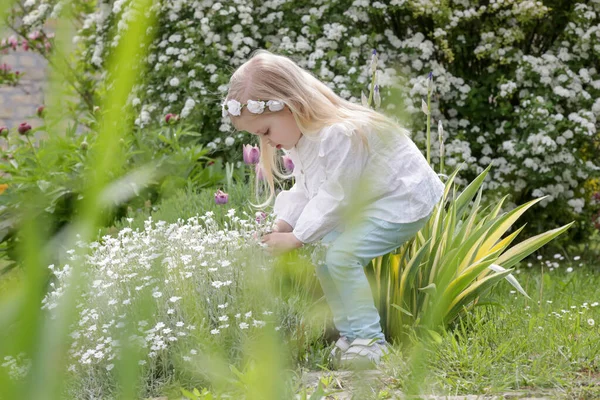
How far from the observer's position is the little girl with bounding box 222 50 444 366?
2473mm

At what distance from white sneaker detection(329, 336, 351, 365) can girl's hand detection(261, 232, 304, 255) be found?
0.37 m

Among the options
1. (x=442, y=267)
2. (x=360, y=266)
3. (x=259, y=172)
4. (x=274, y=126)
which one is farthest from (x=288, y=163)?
(x=442, y=267)

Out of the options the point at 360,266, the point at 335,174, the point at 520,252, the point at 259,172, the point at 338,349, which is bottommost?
the point at 338,349

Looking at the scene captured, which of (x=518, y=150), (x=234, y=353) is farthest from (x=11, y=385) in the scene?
(x=518, y=150)

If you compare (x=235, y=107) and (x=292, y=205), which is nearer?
(x=235, y=107)

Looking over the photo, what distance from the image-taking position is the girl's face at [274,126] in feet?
8.20

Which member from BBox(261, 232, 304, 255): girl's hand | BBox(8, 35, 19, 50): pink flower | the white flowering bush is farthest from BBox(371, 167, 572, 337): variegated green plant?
BBox(8, 35, 19, 50): pink flower

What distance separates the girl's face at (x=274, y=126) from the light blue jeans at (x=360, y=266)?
36 centimetres

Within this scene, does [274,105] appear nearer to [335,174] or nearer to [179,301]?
[335,174]

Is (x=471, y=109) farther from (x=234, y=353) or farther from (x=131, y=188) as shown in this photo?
(x=131, y=188)

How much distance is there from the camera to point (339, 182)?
7.85 feet

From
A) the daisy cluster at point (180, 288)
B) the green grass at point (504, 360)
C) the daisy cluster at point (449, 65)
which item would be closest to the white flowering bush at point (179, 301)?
the daisy cluster at point (180, 288)

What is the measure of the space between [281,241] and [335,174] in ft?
0.97

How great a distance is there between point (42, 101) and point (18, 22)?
708cm
